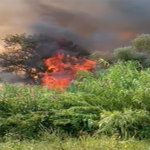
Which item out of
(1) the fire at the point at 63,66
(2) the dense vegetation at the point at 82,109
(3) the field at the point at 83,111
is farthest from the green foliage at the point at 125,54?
(2) the dense vegetation at the point at 82,109

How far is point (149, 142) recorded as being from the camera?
6309 millimetres

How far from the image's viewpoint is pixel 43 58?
15648mm

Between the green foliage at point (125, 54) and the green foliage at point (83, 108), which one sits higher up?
the green foliage at point (125, 54)

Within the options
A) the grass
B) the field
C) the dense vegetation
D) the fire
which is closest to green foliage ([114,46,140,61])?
the fire

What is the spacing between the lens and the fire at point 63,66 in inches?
519

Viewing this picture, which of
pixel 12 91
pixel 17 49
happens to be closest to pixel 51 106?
pixel 12 91

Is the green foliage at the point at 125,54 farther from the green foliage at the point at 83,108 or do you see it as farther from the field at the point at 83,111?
the green foliage at the point at 83,108

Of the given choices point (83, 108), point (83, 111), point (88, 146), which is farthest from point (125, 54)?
point (88, 146)

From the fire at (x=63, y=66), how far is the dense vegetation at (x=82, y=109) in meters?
4.71

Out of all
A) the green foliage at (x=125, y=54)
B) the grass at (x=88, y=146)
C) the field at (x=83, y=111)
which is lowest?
the grass at (x=88, y=146)

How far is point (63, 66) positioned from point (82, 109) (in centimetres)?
655

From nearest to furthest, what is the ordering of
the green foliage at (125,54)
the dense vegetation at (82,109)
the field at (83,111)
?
the field at (83,111)
the dense vegetation at (82,109)
the green foliage at (125,54)

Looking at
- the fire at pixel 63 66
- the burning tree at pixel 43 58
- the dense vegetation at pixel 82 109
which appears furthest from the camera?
the burning tree at pixel 43 58

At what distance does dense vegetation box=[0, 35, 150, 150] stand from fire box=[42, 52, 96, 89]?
4.71m
